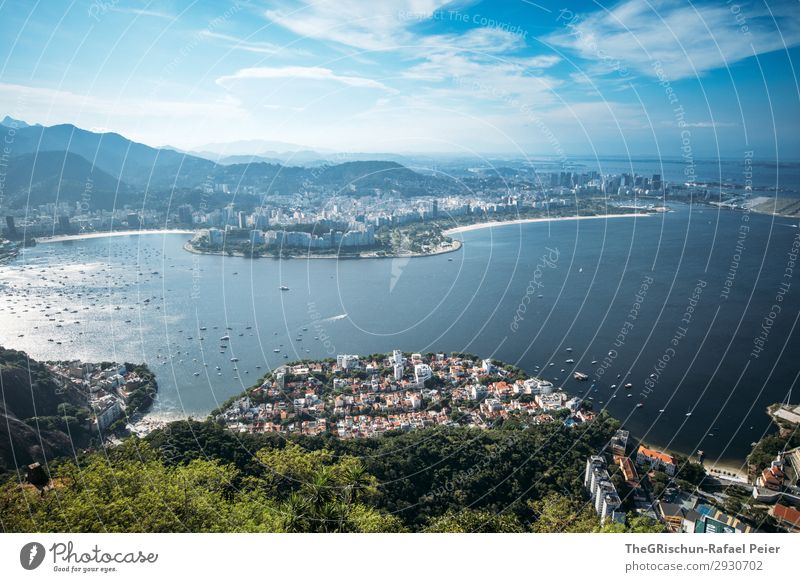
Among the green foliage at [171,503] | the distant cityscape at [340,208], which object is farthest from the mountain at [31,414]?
the distant cityscape at [340,208]

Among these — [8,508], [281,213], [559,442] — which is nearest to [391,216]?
[281,213]

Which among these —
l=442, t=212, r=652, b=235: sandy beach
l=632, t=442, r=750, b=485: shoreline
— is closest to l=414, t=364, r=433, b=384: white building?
l=632, t=442, r=750, b=485: shoreline

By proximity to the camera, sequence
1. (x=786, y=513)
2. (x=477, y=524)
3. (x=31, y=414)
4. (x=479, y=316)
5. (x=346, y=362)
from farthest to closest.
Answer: (x=479, y=316) → (x=346, y=362) → (x=31, y=414) → (x=786, y=513) → (x=477, y=524)

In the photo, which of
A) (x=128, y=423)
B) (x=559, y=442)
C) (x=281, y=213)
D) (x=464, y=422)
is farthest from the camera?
(x=281, y=213)

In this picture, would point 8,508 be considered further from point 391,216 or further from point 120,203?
point 120,203

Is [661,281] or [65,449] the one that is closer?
[65,449]

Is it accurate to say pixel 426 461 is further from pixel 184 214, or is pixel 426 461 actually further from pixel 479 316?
pixel 184 214
